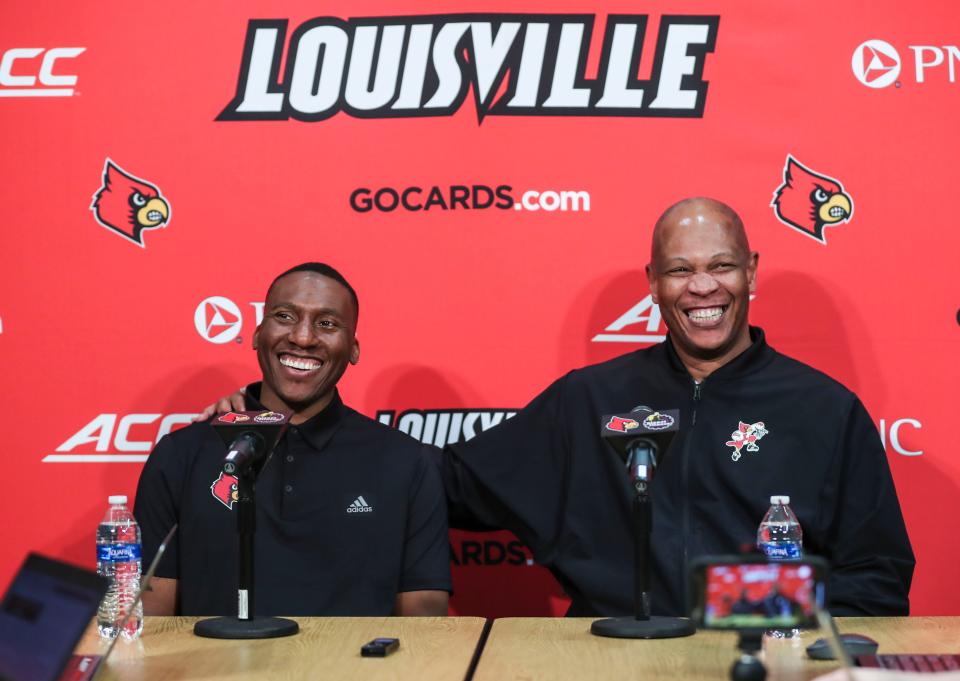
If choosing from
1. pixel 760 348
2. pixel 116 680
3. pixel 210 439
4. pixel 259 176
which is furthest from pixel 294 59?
pixel 116 680

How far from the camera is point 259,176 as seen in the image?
3.66 metres

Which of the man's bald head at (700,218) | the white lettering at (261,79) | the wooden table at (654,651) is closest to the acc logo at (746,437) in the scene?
the man's bald head at (700,218)

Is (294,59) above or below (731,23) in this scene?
below

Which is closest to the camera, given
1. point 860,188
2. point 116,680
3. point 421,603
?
point 116,680

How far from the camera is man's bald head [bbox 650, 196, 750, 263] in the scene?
309cm

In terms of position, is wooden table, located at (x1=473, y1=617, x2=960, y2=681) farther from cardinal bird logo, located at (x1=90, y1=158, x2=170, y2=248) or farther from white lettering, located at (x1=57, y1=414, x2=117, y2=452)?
cardinal bird logo, located at (x1=90, y1=158, x2=170, y2=248)

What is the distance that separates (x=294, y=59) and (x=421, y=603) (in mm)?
1701


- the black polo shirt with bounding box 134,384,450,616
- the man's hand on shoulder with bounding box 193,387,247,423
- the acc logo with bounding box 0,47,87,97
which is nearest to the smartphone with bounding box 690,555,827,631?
the black polo shirt with bounding box 134,384,450,616

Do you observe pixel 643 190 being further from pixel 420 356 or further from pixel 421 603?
pixel 421 603

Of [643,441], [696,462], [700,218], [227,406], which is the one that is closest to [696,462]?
[696,462]

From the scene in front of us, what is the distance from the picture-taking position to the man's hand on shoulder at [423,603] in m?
2.98

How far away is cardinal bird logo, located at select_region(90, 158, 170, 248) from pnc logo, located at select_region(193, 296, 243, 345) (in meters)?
0.28

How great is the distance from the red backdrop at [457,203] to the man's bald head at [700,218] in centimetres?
44

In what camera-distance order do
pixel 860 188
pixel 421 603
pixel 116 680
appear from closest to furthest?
pixel 116 680 < pixel 421 603 < pixel 860 188
